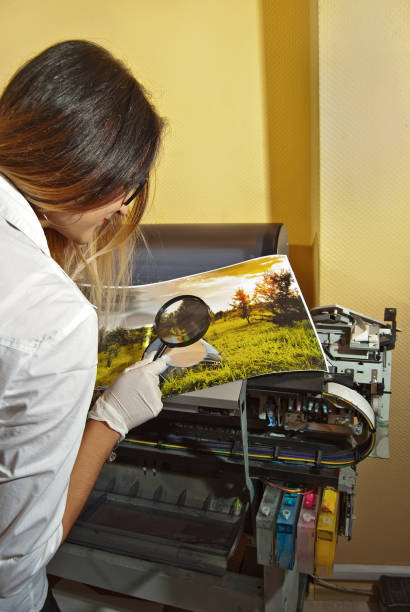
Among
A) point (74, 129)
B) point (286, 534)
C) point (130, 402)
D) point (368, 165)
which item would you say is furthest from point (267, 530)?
point (368, 165)

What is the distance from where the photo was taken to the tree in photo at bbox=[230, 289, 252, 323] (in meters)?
1.04

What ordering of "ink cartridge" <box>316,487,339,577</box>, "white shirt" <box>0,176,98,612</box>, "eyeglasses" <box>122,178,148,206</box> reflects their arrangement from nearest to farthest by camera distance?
"white shirt" <box>0,176,98,612</box>, "eyeglasses" <box>122,178,148,206</box>, "ink cartridge" <box>316,487,339,577</box>

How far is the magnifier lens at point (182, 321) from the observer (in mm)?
1009

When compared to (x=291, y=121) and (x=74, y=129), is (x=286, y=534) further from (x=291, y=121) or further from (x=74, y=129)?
(x=291, y=121)

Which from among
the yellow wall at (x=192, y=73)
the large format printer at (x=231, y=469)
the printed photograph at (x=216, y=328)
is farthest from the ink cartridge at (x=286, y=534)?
the yellow wall at (x=192, y=73)

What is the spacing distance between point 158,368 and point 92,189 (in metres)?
0.39

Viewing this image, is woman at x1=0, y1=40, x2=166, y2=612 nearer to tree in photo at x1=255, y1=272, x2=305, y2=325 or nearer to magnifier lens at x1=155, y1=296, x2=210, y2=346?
magnifier lens at x1=155, y1=296, x2=210, y2=346

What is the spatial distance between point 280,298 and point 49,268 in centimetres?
58

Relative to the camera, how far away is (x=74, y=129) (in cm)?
65

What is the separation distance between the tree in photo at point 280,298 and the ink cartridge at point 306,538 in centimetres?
39

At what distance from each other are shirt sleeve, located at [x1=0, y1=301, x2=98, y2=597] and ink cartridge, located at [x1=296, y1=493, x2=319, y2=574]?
50cm

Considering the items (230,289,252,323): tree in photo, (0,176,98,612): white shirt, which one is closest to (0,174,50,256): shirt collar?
(0,176,98,612): white shirt

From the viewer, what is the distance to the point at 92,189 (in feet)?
2.25

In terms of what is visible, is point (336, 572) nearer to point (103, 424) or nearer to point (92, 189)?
point (103, 424)
